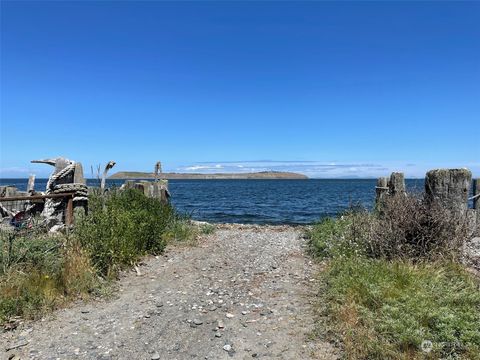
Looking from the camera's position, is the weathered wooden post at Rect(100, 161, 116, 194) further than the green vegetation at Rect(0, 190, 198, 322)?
Yes

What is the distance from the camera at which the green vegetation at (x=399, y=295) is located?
4.75m

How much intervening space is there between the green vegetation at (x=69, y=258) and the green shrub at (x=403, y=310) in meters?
4.38

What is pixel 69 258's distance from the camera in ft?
23.9

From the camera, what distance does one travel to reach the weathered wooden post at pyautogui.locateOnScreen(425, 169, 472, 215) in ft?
29.6

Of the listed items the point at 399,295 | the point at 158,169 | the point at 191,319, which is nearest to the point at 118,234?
the point at 191,319

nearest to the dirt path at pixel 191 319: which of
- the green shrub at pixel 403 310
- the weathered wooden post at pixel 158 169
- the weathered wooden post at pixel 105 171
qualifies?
the green shrub at pixel 403 310

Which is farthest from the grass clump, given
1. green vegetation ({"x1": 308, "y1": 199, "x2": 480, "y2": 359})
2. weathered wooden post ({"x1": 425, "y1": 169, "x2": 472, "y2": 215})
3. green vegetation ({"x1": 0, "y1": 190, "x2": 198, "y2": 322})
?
weathered wooden post ({"x1": 425, "y1": 169, "x2": 472, "y2": 215})

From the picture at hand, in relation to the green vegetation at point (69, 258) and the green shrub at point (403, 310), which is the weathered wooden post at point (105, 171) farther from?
the green shrub at point (403, 310)

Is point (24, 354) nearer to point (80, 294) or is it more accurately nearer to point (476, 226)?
point (80, 294)

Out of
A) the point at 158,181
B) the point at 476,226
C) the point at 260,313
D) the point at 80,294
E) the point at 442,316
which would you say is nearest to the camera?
the point at 442,316

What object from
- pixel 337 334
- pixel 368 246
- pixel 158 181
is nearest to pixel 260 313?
pixel 337 334

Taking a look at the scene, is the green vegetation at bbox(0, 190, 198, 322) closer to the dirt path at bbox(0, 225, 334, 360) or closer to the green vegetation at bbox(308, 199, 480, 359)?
the dirt path at bbox(0, 225, 334, 360)

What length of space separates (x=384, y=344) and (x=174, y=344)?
8.94 feet

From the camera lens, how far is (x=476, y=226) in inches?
383
